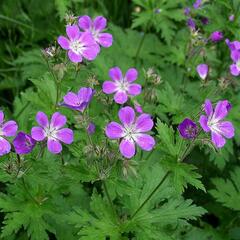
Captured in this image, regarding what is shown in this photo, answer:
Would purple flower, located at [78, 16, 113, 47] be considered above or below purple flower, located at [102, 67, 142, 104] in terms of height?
above

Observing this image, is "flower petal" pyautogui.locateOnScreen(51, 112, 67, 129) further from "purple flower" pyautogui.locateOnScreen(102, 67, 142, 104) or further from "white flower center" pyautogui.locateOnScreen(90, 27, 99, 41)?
"white flower center" pyautogui.locateOnScreen(90, 27, 99, 41)

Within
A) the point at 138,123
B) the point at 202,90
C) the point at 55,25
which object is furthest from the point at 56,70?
the point at 55,25

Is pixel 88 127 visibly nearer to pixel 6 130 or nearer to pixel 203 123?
pixel 6 130

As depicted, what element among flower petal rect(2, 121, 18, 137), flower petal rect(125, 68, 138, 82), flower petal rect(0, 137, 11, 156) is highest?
flower petal rect(2, 121, 18, 137)

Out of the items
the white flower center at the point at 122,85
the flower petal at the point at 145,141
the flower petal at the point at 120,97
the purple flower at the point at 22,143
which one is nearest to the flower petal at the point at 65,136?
the purple flower at the point at 22,143

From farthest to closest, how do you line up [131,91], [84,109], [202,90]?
[202,90] → [131,91] → [84,109]

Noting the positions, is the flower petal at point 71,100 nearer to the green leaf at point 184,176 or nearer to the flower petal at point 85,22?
the green leaf at point 184,176

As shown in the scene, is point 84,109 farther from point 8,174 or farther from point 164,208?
point 164,208

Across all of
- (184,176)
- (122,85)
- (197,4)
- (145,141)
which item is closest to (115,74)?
(122,85)

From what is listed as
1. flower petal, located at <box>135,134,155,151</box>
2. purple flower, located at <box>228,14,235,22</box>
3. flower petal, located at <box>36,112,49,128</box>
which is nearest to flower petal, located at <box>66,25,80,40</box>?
flower petal, located at <box>36,112,49,128</box>
